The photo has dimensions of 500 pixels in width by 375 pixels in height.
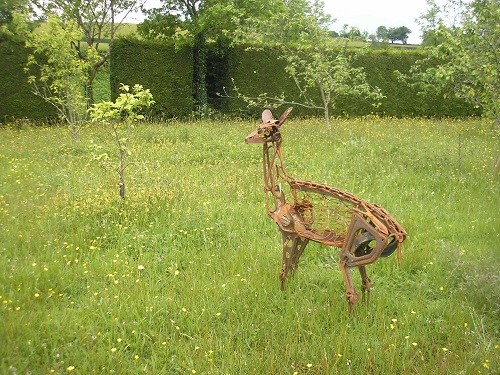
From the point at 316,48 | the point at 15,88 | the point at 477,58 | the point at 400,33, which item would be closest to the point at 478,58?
the point at 477,58

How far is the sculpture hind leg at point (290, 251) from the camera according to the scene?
4.41 meters

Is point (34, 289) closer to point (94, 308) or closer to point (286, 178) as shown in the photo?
point (94, 308)

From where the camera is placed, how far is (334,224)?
14.1 feet

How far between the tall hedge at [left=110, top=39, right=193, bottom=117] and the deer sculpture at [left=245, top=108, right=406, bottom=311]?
13.3m

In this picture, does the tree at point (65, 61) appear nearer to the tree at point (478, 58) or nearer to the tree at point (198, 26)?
the tree at point (198, 26)

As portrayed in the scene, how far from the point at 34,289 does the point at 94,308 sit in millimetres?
710

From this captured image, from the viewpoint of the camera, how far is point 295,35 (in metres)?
14.4

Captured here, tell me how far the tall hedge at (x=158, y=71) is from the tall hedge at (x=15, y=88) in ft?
8.94

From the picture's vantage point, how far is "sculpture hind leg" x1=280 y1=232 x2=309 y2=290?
173 inches

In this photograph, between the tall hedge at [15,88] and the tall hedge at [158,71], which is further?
the tall hedge at [158,71]

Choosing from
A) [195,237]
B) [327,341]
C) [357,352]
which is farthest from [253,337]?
[195,237]

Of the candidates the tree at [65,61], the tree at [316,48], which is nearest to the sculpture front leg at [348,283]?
the tree at [316,48]

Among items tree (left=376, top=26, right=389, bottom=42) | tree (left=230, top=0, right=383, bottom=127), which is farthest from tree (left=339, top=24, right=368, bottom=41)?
tree (left=376, top=26, right=389, bottom=42)

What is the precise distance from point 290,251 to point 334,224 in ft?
1.70
